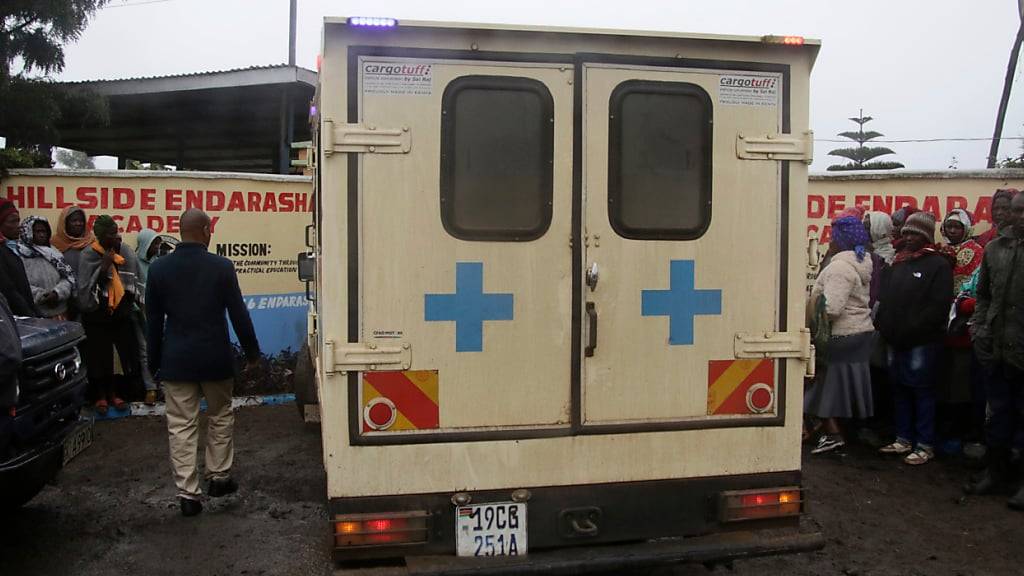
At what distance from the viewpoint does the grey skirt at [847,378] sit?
6.13m

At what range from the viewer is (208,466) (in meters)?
5.45

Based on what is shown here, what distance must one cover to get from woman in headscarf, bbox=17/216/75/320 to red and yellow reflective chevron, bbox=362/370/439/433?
4.49 meters

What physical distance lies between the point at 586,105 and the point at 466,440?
1.52m

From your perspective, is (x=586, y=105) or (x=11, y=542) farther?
(x=11, y=542)

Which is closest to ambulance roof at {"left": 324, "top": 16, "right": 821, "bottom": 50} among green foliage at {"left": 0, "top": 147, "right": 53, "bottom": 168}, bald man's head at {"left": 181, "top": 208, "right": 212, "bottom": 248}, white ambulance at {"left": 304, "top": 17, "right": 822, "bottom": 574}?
white ambulance at {"left": 304, "top": 17, "right": 822, "bottom": 574}

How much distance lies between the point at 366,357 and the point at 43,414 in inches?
86.4

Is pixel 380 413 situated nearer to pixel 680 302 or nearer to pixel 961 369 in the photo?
pixel 680 302

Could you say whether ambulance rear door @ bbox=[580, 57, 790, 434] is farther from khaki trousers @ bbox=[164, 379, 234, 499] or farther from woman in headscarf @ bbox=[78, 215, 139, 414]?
woman in headscarf @ bbox=[78, 215, 139, 414]

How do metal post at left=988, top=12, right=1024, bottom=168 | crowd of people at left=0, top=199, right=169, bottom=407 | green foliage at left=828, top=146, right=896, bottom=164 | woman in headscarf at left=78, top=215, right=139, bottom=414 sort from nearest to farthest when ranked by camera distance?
crowd of people at left=0, top=199, right=169, bottom=407, woman in headscarf at left=78, top=215, right=139, bottom=414, metal post at left=988, top=12, right=1024, bottom=168, green foliage at left=828, top=146, right=896, bottom=164

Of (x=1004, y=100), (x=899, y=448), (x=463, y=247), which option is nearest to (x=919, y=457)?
(x=899, y=448)

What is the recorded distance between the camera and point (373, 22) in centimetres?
317

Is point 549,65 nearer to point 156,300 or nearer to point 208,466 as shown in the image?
point 156,300

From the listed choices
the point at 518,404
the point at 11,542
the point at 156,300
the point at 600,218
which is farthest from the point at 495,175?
the point at 11,542

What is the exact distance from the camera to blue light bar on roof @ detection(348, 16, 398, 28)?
316 centimetres
